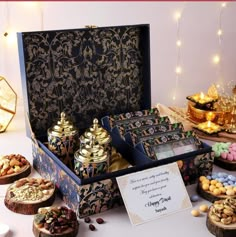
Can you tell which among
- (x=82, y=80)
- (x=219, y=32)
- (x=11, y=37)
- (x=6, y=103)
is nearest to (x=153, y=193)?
(x=82, y=80)

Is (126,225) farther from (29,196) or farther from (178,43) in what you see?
(178,43)

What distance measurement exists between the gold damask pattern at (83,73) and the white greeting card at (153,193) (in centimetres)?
37

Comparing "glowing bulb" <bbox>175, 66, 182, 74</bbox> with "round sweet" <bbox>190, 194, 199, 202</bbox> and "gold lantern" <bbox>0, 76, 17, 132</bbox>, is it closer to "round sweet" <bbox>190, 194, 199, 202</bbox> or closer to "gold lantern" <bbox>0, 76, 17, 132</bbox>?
"gold lantern" <bbox>0, 76, 17, 132</bbox>

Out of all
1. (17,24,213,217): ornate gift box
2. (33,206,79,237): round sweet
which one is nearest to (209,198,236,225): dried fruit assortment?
(17,24,213,217): ornate gift box

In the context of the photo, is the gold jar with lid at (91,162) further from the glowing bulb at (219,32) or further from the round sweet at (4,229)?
the glowing bulb at (219,32)

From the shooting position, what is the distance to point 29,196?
3.06 ft

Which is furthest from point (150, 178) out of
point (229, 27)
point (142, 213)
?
point (229, 27)

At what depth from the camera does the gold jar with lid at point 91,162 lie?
3.04 ft

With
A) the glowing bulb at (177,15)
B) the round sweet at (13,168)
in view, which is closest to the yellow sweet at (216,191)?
the round sweet at (13,168)

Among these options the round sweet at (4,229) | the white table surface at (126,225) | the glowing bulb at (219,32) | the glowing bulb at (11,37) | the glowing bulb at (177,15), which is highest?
the glowing bulb at (177,15)

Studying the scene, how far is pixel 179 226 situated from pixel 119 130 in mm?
353

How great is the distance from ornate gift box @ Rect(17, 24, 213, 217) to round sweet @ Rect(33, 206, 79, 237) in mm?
105

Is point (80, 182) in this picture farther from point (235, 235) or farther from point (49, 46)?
point (49, 46)

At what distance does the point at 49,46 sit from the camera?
1161mm
